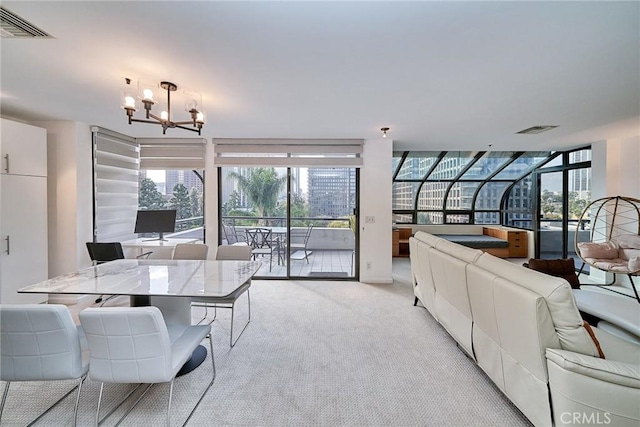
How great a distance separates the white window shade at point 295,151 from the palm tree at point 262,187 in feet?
0.89

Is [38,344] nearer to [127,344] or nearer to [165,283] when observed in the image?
[127,344]

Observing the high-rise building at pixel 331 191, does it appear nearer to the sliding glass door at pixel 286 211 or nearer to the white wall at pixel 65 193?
the sliding glass door at pixel 286 211

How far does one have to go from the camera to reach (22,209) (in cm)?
299

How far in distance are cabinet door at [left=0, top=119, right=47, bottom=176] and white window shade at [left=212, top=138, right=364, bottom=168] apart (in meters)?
2.00

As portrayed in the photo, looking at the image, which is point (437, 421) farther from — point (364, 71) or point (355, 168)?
point (355, 168)

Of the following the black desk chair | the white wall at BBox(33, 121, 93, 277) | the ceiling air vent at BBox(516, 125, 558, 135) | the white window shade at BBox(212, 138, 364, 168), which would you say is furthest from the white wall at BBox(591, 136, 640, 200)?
the white wall at BBox(33, 121, 93, 277)

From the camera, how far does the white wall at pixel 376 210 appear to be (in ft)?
14.5

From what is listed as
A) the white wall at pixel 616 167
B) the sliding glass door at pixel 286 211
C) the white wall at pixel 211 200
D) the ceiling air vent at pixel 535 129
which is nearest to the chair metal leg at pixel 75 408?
the white wall at pixel 211 200

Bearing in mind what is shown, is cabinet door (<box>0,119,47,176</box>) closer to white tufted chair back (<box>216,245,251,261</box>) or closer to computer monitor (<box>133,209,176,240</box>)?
computer monitor (<box>133,209,176,240</box>)

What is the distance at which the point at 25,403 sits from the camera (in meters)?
1.82

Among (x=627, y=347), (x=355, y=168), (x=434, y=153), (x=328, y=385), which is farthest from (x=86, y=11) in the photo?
(x=434, y=153)

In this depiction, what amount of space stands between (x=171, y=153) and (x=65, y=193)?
1.47m

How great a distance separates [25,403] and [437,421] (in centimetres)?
266

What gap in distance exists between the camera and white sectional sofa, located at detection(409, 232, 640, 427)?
1.31m
